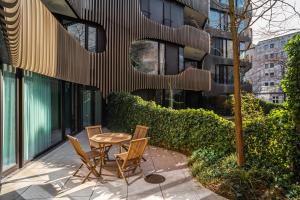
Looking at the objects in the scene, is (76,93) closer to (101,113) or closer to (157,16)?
(101,113)

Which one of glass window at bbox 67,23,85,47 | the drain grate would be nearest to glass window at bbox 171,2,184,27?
glass window at bbox 67,23,85,47

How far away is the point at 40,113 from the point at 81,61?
3.31 metres

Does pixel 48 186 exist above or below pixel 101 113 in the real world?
below

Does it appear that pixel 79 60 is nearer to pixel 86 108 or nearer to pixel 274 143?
pixel 86 108

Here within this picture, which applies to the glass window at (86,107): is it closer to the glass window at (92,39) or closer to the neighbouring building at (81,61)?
the neighbouring building at (81,61)

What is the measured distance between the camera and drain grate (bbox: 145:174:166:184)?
5.23 meters

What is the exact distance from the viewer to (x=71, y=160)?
6793mm

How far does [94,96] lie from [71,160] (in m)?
6.46

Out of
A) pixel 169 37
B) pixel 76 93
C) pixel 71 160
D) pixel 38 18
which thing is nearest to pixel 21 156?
pixel 71 160

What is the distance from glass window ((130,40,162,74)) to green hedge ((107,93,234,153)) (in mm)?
4326

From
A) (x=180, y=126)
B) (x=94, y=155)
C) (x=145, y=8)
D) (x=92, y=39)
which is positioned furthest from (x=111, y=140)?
(x=145, y=8)

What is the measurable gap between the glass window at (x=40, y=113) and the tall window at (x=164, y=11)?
27.8 feet

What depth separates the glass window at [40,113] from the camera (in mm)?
6297

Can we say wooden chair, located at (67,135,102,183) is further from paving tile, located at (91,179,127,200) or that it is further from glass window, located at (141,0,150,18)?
glass window, located at (141,0,150,18)
